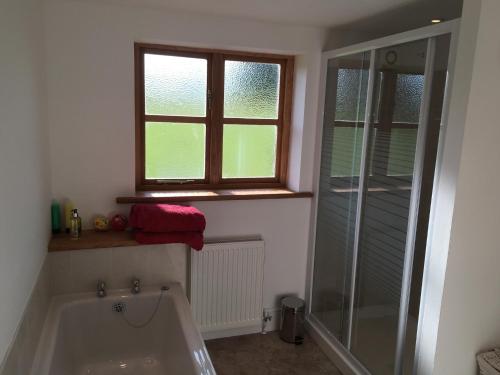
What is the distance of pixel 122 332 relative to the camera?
2615 mm

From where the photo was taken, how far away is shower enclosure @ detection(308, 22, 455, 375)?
82.7 inches

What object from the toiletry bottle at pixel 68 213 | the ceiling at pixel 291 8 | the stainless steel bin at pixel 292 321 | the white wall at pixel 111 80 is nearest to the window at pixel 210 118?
the white wall at pixel 111 80

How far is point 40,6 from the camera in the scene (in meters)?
2.33

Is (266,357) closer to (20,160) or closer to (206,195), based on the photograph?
(206,195)

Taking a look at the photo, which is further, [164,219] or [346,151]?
[346,151]

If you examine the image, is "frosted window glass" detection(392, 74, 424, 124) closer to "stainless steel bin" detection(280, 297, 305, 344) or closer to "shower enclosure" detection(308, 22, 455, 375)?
"shower enclosure" detection(308, 22, 455, 375)

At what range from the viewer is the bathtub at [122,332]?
238 centimetres

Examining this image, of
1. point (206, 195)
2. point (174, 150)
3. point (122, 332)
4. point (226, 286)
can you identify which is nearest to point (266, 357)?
point (226, 286)

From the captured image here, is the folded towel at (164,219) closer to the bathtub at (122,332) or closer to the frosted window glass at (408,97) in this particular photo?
the bathtub at (122,332)

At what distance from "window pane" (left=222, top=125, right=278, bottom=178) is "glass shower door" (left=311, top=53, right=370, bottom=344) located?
0.40 metres

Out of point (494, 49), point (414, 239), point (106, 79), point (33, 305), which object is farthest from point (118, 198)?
point (494, 49)

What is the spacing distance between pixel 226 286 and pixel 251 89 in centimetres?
138

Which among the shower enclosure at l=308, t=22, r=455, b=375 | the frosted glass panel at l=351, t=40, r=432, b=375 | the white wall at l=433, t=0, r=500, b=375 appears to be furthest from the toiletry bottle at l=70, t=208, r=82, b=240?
the white wall at l=433, t=0, r=500, b=375

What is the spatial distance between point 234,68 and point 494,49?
5.41ft
